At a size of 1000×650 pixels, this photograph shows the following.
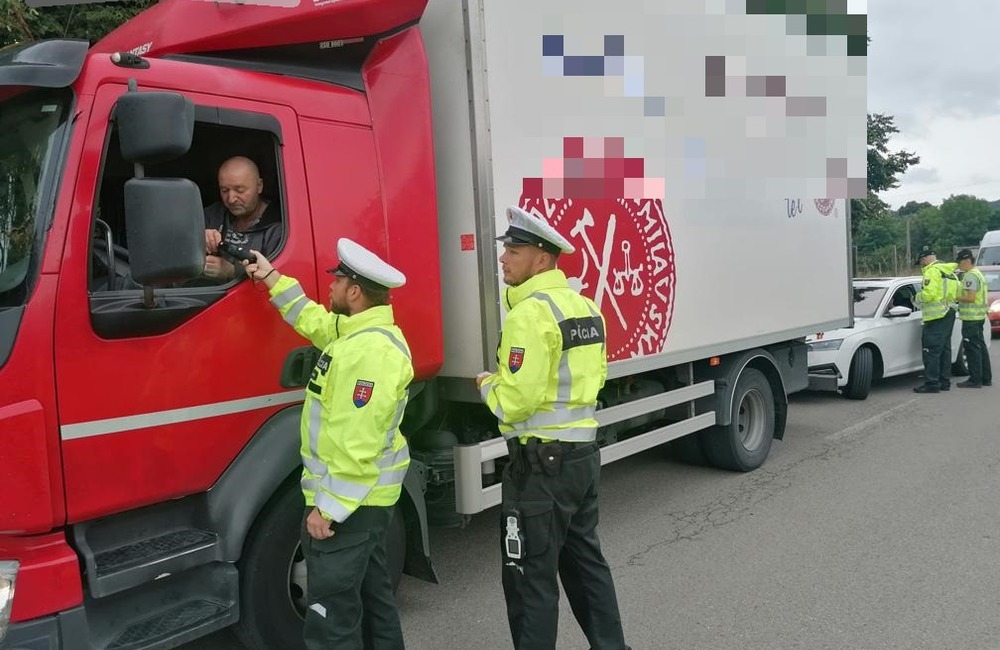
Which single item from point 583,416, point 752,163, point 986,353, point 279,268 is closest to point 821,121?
point 752,163

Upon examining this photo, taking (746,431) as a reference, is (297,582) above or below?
above

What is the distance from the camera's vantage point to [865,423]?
791cm

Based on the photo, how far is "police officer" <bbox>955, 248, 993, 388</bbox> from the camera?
9969 mm

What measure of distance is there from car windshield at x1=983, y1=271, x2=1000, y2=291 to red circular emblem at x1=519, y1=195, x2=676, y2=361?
13469 millimetres

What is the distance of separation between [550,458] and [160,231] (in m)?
1.54

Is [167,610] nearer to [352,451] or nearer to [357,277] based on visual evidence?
[352,451]

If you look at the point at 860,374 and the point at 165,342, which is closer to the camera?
the point at 165,342

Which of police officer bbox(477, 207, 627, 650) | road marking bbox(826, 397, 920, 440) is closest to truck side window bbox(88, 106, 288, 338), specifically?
police officer bbox(477, 207, 627, 650)

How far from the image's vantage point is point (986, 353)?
395 inches

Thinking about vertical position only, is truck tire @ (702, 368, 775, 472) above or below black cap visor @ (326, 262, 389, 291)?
below

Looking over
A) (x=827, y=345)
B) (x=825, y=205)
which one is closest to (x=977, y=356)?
(x=827, y=345)

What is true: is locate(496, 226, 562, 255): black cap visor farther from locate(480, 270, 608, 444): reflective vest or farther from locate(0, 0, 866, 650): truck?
locate(0, 0, 866, 650): truck

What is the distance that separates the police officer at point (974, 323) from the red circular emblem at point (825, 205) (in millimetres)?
4551

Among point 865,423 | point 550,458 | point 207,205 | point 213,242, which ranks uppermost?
point 207,205
